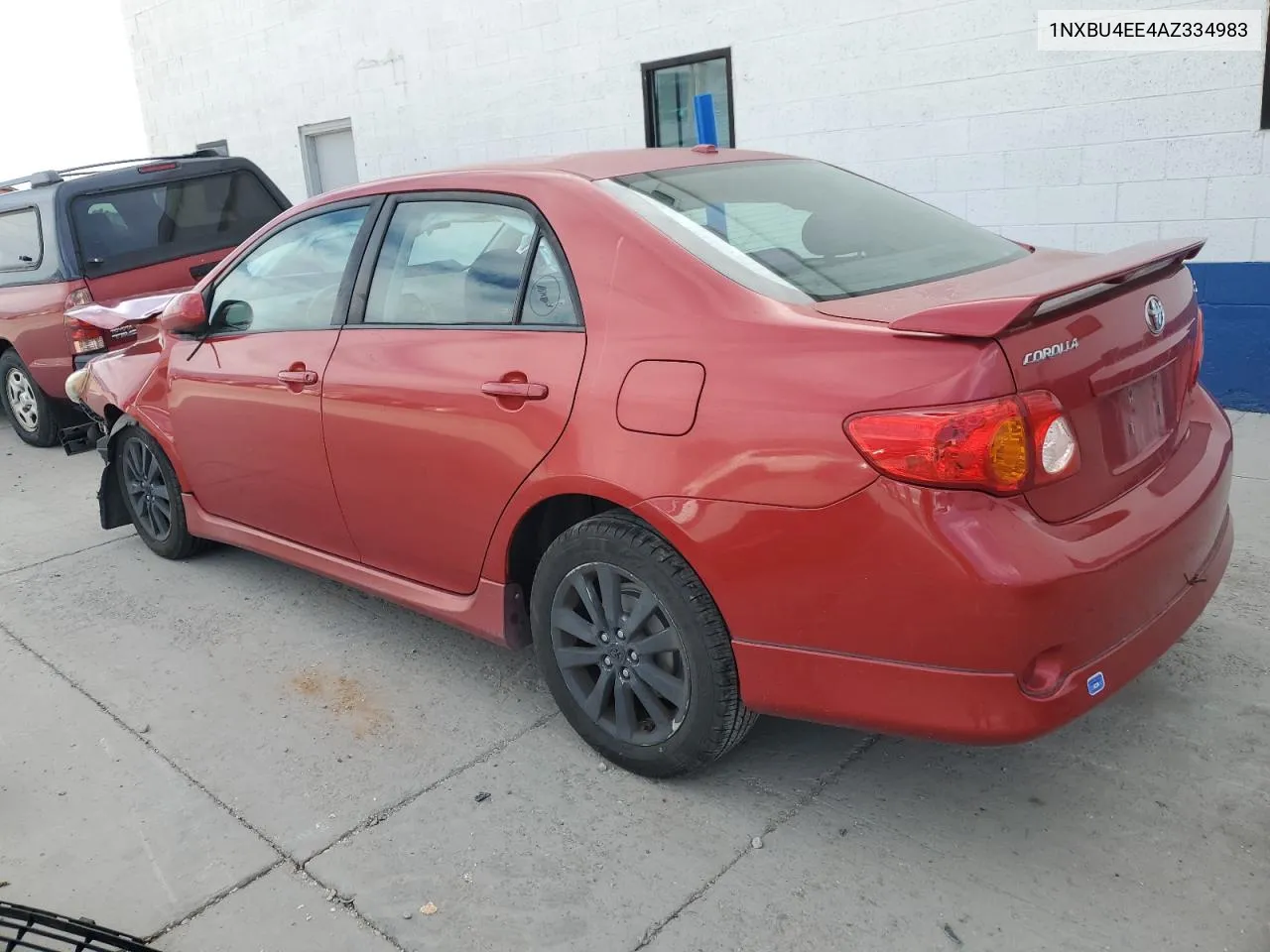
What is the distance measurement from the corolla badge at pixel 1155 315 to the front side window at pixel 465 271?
1455 mm

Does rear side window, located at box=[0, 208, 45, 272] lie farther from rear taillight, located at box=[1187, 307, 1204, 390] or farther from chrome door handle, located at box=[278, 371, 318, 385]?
rear taillight, located at box=[1187, 307, 1204, 390]

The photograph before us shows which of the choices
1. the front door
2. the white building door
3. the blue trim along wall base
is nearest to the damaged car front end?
the front door

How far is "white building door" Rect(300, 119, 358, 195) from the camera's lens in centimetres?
1112

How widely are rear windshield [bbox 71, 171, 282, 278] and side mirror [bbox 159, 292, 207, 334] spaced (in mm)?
3279

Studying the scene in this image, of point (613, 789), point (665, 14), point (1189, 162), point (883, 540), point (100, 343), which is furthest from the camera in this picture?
point (665, 14)

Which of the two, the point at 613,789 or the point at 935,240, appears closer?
the point at 613,789

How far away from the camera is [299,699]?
3.66m

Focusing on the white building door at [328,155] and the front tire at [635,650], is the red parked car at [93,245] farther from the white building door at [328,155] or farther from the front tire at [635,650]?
the front tire at [635,650]

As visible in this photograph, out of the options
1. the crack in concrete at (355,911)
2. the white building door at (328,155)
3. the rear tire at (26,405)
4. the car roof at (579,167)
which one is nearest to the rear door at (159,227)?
the rear tire at (26,405)

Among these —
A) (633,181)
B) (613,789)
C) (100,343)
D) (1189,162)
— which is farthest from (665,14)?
(613,789)

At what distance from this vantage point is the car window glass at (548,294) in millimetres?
2971

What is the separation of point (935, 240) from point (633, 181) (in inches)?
36.0

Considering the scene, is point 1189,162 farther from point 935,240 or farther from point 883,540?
point 883,540

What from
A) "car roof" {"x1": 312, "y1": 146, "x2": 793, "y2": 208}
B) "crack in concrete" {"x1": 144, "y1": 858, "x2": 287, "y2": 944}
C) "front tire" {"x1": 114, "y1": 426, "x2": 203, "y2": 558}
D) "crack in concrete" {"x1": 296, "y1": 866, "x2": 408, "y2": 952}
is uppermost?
"car roof" {"x1": 312, "y1": 146, "x2": 793, "y2": 208}
